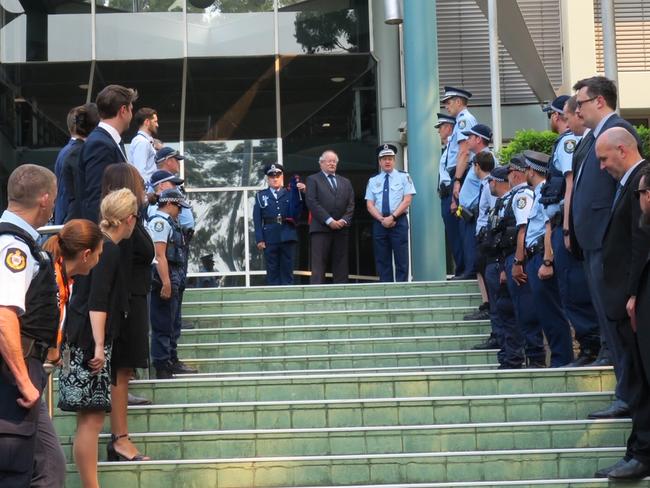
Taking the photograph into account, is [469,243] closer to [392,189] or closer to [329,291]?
[329,291]

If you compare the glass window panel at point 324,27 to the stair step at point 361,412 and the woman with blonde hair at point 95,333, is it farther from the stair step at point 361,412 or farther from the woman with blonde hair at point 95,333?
the woman with blonde hair at point 95,333

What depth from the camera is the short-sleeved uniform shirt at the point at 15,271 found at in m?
4.97

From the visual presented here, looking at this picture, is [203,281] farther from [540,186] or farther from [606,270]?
[606,270]

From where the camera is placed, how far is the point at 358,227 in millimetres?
20062

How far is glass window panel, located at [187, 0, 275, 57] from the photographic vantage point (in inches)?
830

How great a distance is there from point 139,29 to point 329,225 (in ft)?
29.4

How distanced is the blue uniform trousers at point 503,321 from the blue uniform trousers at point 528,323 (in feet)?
0.23

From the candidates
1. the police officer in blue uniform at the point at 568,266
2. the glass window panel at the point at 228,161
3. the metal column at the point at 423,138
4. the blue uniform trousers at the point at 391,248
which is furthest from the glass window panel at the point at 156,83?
the police officer in blue uniform at the point at 568,266

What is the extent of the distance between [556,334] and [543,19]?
477 inches

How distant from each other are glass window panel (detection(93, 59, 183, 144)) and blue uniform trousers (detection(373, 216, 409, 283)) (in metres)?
7.89

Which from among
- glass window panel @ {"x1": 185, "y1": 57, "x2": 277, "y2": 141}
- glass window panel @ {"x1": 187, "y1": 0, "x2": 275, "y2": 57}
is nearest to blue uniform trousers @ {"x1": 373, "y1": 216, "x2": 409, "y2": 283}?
glass window panel @ {"x1": 185, "y1": 57, "x2": 277, "y2": 141}

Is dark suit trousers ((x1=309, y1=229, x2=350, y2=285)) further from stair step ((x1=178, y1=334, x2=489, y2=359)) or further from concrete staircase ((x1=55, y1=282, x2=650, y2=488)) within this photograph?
concrete staircase ((x1=55, y1=282, x2=650, y2=488))

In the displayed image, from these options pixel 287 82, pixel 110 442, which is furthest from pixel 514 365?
pixel 287 82

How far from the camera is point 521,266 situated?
9.21 meters
